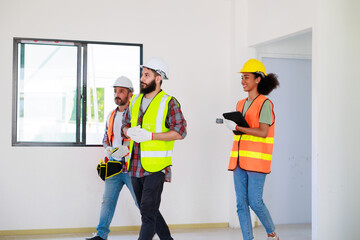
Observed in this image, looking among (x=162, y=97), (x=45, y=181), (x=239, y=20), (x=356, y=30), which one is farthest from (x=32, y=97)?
(x=356, y=30)

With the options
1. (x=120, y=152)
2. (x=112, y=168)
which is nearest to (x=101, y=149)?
(x=112, y=168)

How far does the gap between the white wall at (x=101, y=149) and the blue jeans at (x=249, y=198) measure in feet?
4.72

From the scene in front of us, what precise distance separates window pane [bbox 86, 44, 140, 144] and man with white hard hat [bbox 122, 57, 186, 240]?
1647 millimetres

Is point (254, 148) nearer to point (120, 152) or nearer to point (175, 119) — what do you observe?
point (175, 119)

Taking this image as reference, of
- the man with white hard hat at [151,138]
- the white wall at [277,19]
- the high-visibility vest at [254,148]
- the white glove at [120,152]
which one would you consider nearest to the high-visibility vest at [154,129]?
the man with white hard hat at [151,138]

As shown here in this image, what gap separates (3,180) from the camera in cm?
484

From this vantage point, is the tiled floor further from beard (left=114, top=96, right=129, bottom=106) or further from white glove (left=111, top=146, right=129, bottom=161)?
beard (left=114, top=96, right=129, bottom=106)

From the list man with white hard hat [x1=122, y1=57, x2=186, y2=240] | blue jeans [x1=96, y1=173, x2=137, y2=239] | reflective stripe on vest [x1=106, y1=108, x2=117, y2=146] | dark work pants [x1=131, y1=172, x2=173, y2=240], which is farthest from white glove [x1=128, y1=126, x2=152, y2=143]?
reflective stripe on vest [x1=106, y1=108, x2=117, y2=146]

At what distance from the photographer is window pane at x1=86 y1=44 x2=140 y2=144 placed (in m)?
5.15

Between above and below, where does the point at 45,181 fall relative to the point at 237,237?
above

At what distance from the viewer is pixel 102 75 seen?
17.0 ft

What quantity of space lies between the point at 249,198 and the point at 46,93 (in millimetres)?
2512

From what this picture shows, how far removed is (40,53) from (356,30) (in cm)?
318

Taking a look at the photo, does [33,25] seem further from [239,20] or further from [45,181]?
[239,20]
